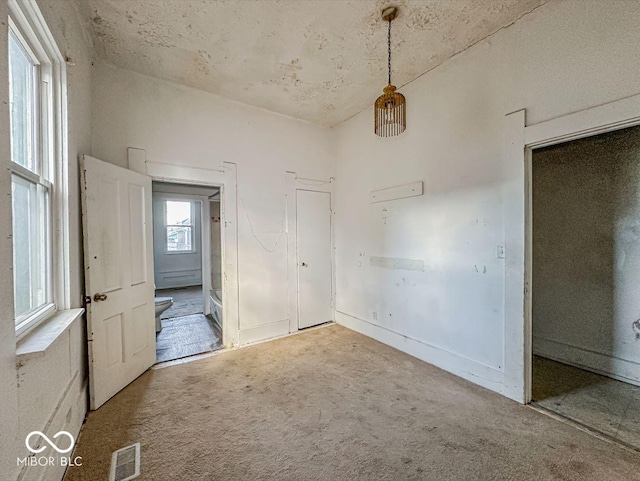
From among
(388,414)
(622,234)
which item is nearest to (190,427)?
(388,414)

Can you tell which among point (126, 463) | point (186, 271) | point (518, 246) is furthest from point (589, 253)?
point (186, 271)

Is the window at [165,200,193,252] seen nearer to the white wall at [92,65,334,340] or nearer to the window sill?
the white wall at [92,65,334,340]

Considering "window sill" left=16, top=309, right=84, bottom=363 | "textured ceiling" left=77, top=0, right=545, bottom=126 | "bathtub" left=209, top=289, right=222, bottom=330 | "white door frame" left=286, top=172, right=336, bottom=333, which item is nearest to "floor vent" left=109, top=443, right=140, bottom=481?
"window sill" left=16, top=309, right=84, bottom=363

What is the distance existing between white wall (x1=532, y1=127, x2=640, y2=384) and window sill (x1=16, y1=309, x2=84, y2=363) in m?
4.07

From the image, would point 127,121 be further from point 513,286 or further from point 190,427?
point 513,286

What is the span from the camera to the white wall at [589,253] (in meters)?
2.46

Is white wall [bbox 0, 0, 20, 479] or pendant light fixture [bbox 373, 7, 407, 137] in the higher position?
pendant light fixture [bbox 373, 7, 407, 137]

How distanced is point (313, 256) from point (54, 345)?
281 cm

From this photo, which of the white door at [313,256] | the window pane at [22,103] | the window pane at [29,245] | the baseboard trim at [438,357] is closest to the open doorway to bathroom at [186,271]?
the white door at [313,256]

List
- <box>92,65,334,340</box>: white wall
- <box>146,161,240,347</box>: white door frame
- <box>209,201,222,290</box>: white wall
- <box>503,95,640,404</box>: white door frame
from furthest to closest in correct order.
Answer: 1. <box>209,201,222,290</box>: white wall
2. <box>146,161,240,347</box>: white door frame
3. <box>92,65,334,340</box>: white wall
4. <box>503,95,640,404</box>: white door frame

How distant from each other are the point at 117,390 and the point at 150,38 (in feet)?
9.73

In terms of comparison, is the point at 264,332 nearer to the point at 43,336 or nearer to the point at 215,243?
the point at 215,243

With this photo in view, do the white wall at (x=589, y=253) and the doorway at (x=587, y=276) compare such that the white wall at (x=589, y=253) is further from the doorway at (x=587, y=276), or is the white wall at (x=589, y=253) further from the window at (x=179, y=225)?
the window at (x=179, y=225)

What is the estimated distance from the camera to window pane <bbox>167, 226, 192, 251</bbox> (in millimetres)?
7047
